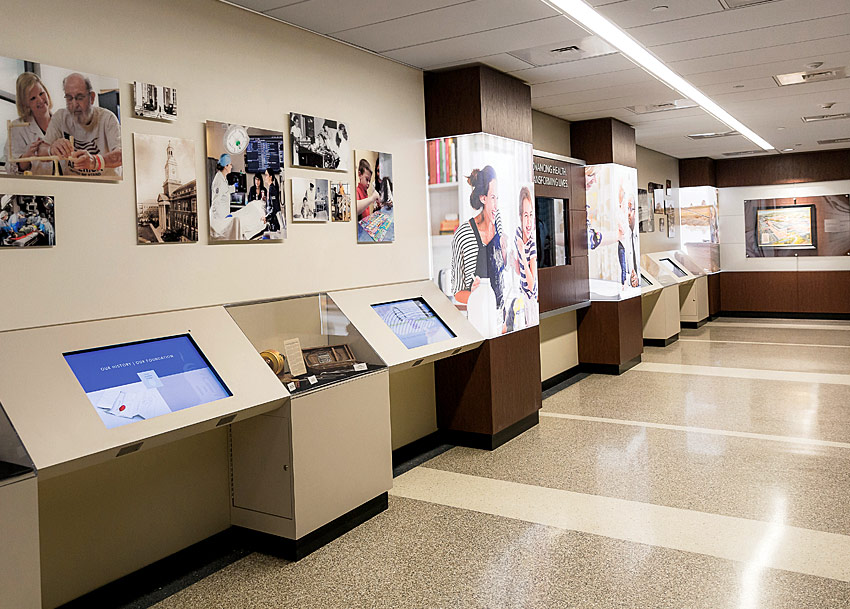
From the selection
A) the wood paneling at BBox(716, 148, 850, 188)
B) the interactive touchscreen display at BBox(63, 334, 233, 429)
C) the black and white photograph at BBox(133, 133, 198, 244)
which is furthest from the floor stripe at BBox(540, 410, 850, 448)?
the wood paneling at BBox(716, 148, 850, 188)

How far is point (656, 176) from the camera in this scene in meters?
12.6

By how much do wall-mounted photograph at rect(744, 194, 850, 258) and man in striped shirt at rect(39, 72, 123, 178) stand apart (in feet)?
45.5

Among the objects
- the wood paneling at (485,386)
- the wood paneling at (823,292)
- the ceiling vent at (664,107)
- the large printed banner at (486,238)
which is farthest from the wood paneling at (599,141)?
the wood paneling at (823,292)

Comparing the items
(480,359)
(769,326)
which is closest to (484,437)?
(480,359)

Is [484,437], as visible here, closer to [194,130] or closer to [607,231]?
[194,130]

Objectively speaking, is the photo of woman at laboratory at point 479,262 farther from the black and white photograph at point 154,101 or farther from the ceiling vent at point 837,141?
the ceiling vent at point 837,141

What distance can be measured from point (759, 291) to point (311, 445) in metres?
13.2

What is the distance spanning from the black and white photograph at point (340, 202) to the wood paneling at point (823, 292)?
40.2 ft

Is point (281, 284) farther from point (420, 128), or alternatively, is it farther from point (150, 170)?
point (420, 128)

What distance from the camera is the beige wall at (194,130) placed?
3301 millimetres

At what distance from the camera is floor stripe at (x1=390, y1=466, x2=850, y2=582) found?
3.87 meters

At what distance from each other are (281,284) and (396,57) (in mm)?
2095

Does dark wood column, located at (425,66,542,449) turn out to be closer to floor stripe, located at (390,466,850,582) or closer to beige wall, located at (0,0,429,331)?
beige wall, located at (0,0,429,331)

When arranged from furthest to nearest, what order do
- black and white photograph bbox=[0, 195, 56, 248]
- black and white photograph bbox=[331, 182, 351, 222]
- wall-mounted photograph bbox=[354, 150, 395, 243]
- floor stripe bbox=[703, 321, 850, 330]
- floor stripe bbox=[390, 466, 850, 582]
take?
floor stripe bbox=[703, 321, 850, 330], wall-mounted photograph bbox=[354, 150, 395, 243], black and white photograph bbox=[331, 182, 351, 222], floor stripe bbox=[390, 466, 850, 582], black and white photograph bbox=[0, 195, 56, 248]
